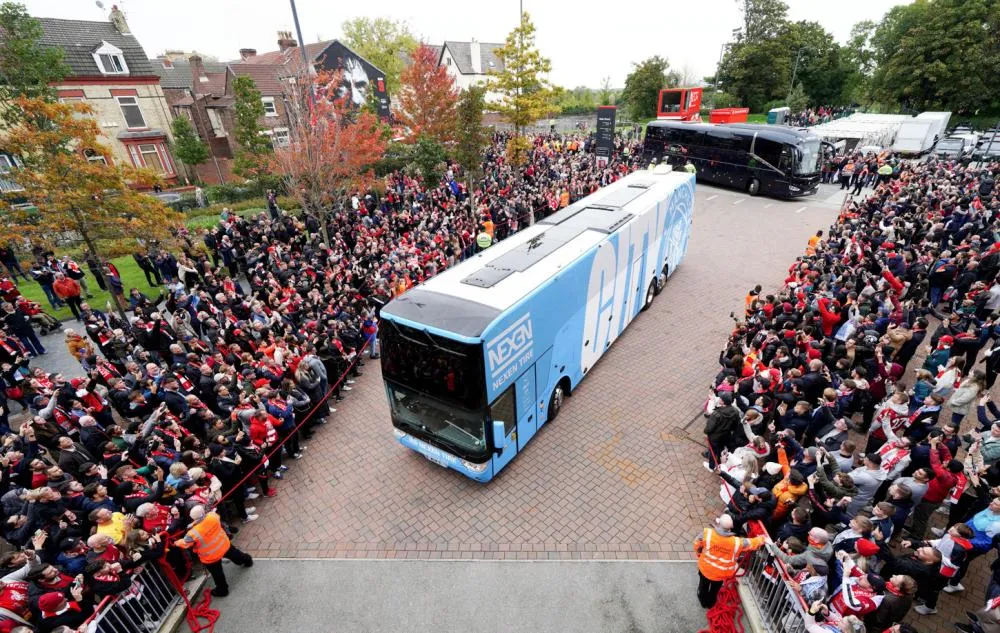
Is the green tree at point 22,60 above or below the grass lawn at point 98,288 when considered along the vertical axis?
above

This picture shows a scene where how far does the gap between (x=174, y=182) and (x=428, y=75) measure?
21.4m

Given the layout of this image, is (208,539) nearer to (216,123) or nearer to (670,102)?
(216,123)

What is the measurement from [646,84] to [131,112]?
160 ft

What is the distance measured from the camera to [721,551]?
5301mm

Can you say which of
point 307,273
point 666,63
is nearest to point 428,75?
point 307,273

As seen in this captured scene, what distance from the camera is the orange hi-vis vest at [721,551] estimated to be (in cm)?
525

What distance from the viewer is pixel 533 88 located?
23641mm

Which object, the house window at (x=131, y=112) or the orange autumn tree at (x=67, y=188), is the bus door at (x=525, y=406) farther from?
the house window at (x=131, y=112)

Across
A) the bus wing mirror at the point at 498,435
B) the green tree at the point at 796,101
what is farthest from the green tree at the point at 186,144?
the green tree at the point at 796,101

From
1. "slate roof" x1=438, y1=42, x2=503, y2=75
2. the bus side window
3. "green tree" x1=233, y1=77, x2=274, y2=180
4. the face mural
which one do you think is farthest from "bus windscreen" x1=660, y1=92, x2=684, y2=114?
the bus side window

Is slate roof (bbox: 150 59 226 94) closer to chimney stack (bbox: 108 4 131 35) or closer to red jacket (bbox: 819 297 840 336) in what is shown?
chimney stack (bbox: 108 4 131 35)

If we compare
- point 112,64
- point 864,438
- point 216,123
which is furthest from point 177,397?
point 216,123

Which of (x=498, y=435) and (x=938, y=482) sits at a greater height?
(x=938, y=482)

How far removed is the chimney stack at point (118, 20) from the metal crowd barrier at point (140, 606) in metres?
41.4
